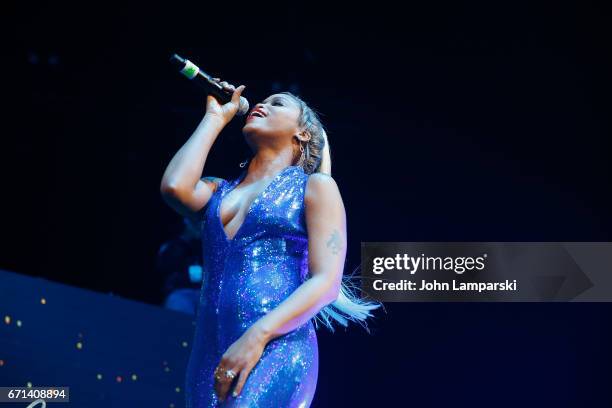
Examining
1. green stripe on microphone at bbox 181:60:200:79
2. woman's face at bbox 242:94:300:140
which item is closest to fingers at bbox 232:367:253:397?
woman's face at bbox 242:94:300:140

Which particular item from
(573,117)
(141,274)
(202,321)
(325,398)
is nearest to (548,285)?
(573,117)

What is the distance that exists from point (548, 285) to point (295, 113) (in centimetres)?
282

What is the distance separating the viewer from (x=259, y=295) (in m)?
1.72

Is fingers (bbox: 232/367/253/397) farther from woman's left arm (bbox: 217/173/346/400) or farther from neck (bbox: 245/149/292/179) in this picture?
neck (bbox: 245/149/292/179)

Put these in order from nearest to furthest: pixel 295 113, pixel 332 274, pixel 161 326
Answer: pixel 332 274 → pixel 295 113 → pixel 161 326

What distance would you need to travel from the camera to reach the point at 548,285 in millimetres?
4461

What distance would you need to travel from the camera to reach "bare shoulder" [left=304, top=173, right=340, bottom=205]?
1.80 metres

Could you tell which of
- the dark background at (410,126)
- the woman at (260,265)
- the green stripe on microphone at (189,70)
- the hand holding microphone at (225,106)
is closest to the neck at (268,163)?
the woman at (260,265)

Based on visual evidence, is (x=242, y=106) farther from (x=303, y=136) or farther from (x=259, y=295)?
(x=259, y=295)

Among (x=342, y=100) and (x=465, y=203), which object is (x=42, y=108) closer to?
(x=342, y=100)

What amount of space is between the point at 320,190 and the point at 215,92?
0.38 meters

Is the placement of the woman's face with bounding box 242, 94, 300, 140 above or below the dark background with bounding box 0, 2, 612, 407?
below

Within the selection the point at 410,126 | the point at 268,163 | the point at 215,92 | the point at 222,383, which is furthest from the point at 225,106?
the point at 410,126

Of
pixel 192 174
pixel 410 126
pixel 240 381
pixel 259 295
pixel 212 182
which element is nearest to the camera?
pixel 240 381
